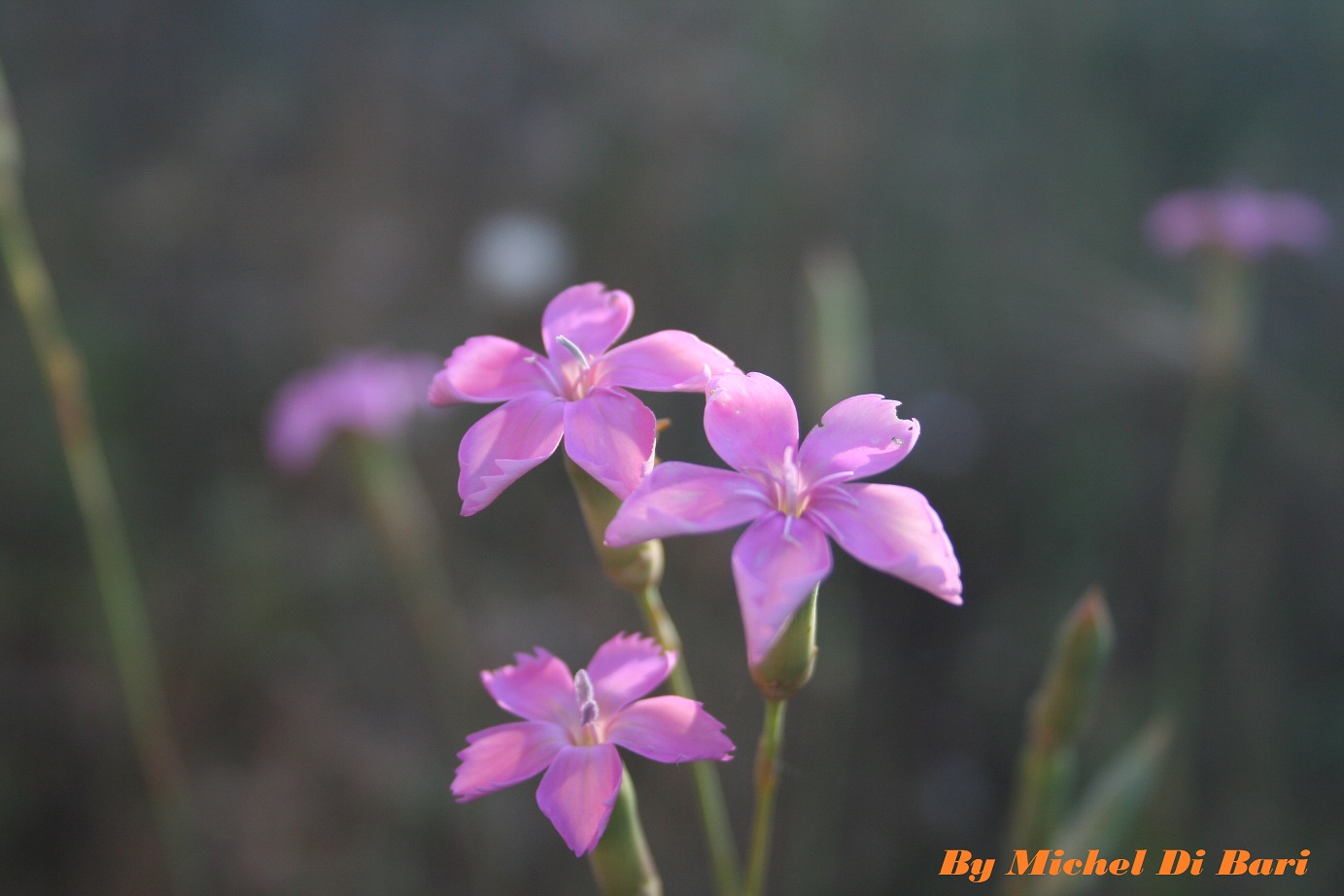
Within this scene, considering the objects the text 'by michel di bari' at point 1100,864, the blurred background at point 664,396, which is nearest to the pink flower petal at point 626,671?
the text 'by michel di bari' at point 1100,864

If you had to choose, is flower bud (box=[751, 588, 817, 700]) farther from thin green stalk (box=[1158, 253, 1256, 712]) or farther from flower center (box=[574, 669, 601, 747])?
thin green stalk (box=[1158, 253, 1256, 712])

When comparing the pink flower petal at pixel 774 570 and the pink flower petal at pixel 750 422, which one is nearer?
the pink flower petal at pixel 774 570

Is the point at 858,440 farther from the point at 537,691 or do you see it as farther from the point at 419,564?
the point at 419,564

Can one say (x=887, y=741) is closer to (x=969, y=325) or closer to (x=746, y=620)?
(x=969, y=325)

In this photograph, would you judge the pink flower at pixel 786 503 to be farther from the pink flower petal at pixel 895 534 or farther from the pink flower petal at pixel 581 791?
the pink flower petal at pixel 581 791

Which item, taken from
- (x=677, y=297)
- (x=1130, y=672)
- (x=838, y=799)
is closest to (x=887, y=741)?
(x=838, y=799)

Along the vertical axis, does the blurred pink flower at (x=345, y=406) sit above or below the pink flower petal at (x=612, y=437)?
above

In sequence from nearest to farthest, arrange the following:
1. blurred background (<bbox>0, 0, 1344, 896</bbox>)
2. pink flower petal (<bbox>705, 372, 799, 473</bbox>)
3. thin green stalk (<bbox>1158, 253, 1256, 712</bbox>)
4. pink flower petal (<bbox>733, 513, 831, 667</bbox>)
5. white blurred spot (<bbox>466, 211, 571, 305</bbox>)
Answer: pink flower petal (<bbox>733, 513, 831, 667</bbox>) < pink flower petal (<bbox>705, 372, 799, 473</bbox>) < thin green stalk (<bbox>1158, 253, 1256, 712</bbox>) < blurred background (<bbox>0, 0, 1344, 896</bbox>) < white blurred spot (<bbox>466, 211, 571, 305</bbox>)

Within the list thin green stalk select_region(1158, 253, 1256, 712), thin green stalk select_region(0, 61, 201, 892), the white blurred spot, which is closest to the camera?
thin green stalk select_region(0, 61, 201, 892)

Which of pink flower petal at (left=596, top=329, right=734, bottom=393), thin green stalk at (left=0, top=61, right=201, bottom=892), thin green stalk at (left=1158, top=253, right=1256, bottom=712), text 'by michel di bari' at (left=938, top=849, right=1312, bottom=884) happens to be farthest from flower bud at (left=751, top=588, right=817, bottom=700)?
thin green stalk at (left=1158, top=253, right=1256, bottom=712)
